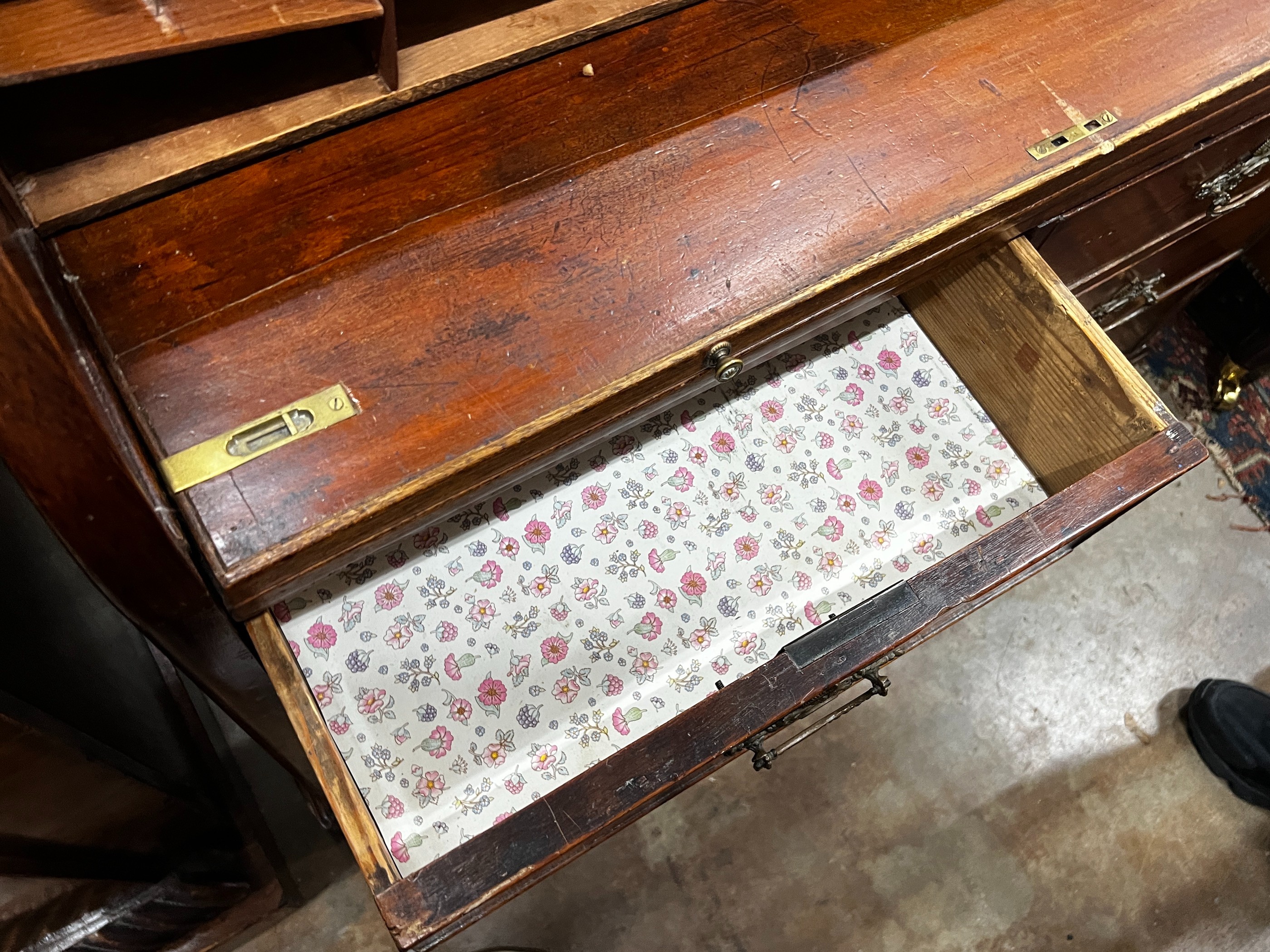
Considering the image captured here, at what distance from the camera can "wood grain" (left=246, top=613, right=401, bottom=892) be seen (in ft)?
2.45

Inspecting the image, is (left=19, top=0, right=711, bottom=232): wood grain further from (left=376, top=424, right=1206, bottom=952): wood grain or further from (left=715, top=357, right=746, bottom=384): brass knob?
(left=376, top=424, right=1206, bottom=952): wood grain

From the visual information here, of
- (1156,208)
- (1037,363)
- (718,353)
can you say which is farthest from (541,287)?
(1156,208)

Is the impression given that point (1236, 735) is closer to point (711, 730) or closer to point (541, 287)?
point (711, 730)

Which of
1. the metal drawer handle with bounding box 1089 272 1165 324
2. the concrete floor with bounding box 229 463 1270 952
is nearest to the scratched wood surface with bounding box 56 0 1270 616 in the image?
the metal drawer handle with bounding box 1089 272 1165 324

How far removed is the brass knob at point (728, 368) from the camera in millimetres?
872

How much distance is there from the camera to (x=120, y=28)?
70cm

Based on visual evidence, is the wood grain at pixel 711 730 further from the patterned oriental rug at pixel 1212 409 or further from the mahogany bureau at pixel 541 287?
the patterned oriental rug at pixel 1212 409

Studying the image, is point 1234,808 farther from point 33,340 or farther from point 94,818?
point 33,340

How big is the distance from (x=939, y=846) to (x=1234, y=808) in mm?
605

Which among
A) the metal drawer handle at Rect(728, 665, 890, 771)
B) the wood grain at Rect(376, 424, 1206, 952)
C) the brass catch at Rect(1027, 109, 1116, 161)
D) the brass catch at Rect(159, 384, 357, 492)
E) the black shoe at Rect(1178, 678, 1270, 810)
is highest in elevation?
the brass catch at Rect(159, 384, 357, 492)

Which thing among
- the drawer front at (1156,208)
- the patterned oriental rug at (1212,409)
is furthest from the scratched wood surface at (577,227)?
the patterned oriental rug at (1212,409)

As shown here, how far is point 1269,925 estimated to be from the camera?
1.59 metres

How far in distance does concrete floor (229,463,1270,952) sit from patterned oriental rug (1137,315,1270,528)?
0.32 metres

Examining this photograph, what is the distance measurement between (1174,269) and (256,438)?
1.62m
